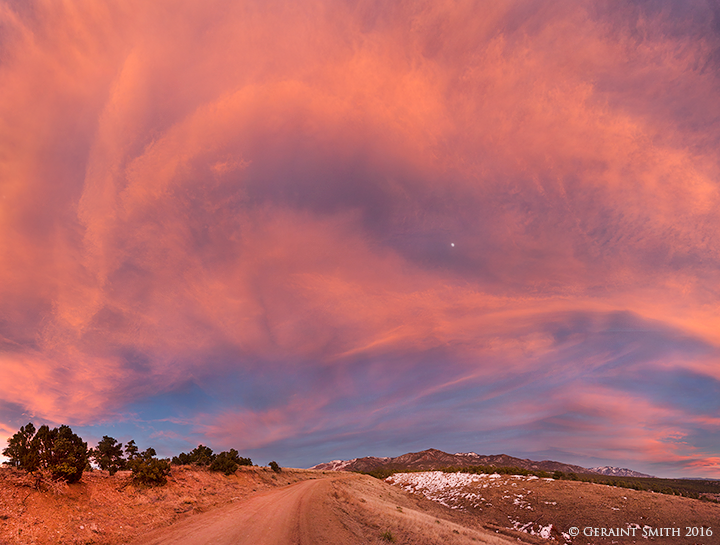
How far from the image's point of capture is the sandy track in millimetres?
15352

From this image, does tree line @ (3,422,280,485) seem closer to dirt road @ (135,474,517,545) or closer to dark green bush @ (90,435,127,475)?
dark green bush @ (90,435,127,475)

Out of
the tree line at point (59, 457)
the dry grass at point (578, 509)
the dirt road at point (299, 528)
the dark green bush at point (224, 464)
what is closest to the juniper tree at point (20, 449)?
the tree line at point (59, 457)

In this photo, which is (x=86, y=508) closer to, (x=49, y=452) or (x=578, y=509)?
(x=49, y=452)

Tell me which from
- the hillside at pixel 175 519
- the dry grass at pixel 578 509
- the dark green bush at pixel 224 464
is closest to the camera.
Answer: the hillside at pixel 175 519

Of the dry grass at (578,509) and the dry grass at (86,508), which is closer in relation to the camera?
the dry grass at (86,508)

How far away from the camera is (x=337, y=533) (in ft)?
58.0

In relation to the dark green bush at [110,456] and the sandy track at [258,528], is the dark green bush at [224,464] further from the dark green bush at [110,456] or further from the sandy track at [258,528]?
the sandy track at [258,528]

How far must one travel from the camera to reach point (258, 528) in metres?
17.5

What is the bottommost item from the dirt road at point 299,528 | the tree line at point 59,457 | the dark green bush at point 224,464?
the dark green bush at point 224,464

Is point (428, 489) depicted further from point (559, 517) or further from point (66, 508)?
point (66, 508)

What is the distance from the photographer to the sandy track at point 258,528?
1535 centimetres

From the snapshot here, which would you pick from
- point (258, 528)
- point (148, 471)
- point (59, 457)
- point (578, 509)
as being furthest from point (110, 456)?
point (578, 509)

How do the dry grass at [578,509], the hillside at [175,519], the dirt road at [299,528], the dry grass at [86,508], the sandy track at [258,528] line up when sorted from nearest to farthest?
the dry grass at [86,508] < the hillside at [175,519] < the sandy track at [258,528] < the dirt road at [299,528] < the dry grass at [578,509]

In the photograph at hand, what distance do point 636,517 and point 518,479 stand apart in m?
17.1
